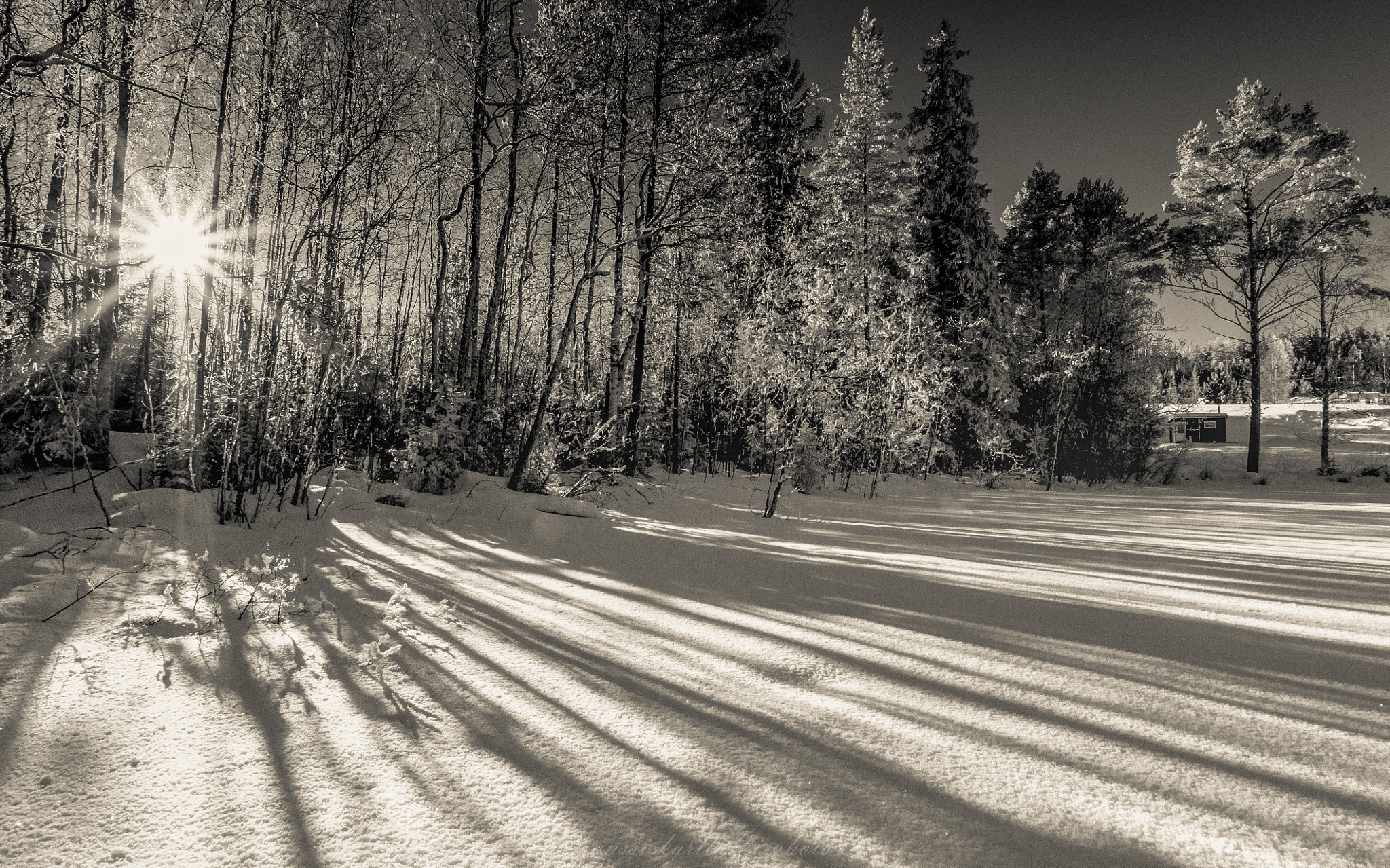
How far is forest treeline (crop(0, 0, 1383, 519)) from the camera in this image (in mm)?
4398

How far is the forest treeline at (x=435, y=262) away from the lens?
4398 mm

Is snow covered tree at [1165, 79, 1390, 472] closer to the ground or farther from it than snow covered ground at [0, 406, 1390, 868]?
farther from it

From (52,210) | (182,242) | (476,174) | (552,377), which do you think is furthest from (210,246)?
(52,210)

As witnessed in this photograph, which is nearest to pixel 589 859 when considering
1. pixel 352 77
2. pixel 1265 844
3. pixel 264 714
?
pixel 264 714

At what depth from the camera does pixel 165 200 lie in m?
6.30

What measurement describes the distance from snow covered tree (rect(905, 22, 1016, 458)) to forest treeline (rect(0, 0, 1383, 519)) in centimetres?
84

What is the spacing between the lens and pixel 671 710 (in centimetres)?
162

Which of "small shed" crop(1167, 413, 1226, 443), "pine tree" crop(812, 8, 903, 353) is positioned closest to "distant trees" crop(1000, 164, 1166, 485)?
"pine tree" crop(812, 8, 903, 353)

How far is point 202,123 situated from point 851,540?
831 centimetres

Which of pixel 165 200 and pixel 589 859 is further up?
pixel 165 200

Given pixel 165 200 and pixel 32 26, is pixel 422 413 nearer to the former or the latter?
pixel 165 200

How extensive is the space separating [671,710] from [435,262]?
10.9 meters

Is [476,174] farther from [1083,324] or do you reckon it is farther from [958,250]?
[1083,324]

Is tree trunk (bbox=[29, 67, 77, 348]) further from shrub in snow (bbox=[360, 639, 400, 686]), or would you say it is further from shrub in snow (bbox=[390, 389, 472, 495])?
shrub in snow (bbox=[360, 639, 400, 686])
